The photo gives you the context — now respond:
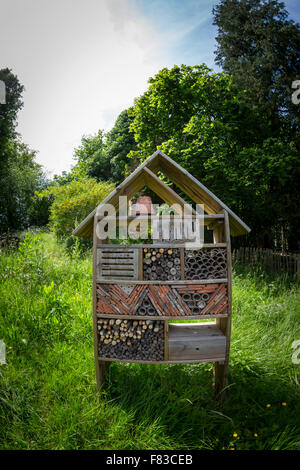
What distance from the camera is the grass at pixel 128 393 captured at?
7.27 ft

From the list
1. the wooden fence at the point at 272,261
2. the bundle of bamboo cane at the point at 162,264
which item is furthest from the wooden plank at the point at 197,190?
the wooden fence at the point at 272,261

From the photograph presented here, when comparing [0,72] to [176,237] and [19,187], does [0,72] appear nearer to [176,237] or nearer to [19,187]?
[19,187]

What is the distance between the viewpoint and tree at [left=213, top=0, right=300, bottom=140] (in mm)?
7852

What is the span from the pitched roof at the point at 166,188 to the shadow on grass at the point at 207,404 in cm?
174

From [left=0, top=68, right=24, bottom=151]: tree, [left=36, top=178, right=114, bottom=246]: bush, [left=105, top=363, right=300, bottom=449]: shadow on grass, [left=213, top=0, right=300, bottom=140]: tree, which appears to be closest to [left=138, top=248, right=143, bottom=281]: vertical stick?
[left=105, top=363, right=300, bottom=449]: shadow on grass

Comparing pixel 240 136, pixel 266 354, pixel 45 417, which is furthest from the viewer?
pixel 240 136

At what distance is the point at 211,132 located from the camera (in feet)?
27.5

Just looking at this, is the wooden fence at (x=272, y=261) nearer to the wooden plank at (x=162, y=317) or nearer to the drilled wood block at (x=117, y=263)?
the wooden plank at (x=162, y=317)

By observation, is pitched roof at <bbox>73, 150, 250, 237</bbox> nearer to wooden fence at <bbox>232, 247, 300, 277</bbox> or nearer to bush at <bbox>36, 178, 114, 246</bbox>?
wooden fence at <bbox>232, 247, 300, 277</bbox>

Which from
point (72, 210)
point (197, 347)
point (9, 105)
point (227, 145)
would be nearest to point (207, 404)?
point (197, 347)

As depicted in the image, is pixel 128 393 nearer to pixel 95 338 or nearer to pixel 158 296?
pixel 95 338

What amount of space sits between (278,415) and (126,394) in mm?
1508
